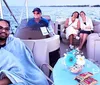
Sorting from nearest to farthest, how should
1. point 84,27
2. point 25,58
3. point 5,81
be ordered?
point 5,81 → point 25,58 → point 84,27

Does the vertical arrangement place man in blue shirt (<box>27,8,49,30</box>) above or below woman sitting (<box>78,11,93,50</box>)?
above

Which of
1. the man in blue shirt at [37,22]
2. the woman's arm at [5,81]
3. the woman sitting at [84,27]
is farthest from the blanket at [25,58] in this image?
the woman sitting at [84,27]

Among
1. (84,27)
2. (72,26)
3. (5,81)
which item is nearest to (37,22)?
(72,26)

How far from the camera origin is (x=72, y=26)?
14.7 feet

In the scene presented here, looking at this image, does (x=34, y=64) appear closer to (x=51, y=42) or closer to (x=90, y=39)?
(x=51, y=42)

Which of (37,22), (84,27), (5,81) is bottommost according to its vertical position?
(5,81)

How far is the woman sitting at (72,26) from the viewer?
14.0 ft

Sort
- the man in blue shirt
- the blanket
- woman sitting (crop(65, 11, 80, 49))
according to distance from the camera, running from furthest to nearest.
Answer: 1. woman sitting (crop(65, 11, 80, 49))
2. the man in blue shirt
3. the blanket

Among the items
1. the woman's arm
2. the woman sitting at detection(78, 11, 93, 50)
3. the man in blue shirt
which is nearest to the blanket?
the woman's arm

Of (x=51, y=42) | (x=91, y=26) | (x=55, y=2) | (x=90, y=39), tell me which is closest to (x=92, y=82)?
(x=51, y=42)

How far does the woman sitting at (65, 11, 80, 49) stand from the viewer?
4273mm

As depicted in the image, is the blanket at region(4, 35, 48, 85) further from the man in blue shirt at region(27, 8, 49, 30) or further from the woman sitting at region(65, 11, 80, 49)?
the woman sitting at region(65, 11, 80, 49)

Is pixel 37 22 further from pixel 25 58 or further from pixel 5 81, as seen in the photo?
pixel 5 81

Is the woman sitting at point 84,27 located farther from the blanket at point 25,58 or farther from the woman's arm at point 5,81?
the woman's arm at point 5,81
